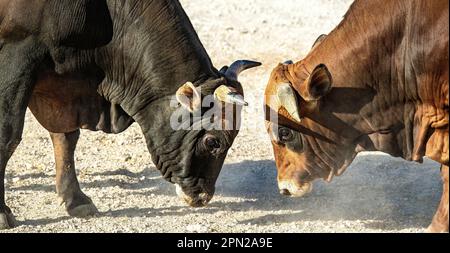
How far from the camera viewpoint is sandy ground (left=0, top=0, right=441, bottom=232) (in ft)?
37.9

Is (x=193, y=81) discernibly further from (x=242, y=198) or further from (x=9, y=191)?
(x=9, y=191)

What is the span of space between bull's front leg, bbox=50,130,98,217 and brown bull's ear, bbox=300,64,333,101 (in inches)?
130

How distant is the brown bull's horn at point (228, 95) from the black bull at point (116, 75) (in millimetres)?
13

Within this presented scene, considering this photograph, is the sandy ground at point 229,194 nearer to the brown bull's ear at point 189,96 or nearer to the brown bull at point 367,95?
the brown bull at point 367,95

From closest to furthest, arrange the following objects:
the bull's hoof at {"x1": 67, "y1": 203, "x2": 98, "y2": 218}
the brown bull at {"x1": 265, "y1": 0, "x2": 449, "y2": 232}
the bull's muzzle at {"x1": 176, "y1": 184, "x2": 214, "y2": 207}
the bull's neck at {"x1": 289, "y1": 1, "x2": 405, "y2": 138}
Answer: the brown bull at {"x1": 265, "y1": 0, "x2": 449, "y2": 232} → the bull's neck at {"x1": 289, "y1": 1, "x2": 405, "y2": 138} → the bull's muzzle at {"x1": 176, "y1": 184, "x2": 214, "y2": 207} → the bull's hoof at {"x1": 67, "y1": 203, "x2": 98, "y2": 218}

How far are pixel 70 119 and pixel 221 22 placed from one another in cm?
1040

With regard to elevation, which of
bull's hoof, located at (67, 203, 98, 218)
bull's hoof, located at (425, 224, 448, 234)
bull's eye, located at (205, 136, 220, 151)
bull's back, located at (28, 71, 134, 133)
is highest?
bull's back, located at (28, 71, 134, 133)

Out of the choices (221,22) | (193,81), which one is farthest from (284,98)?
(221,22)

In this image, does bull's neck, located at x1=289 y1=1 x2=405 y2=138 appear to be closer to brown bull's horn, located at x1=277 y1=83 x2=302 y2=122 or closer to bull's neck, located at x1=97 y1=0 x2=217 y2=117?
brown bull's horn, located at x1=277 y1=83 x2=302 y2=122

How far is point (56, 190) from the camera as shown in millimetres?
12977

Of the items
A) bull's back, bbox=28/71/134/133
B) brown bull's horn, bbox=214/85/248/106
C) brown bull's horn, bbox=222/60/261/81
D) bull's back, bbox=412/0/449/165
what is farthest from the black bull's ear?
bull's back, bbox=412/0/449/165

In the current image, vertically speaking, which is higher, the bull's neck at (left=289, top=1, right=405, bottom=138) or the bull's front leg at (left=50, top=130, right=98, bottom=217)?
the bull's neck at (left=289, top=1, right=405, bottom=138)

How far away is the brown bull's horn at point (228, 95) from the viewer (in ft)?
36.7

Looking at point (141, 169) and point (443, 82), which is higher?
point (443, 82)
